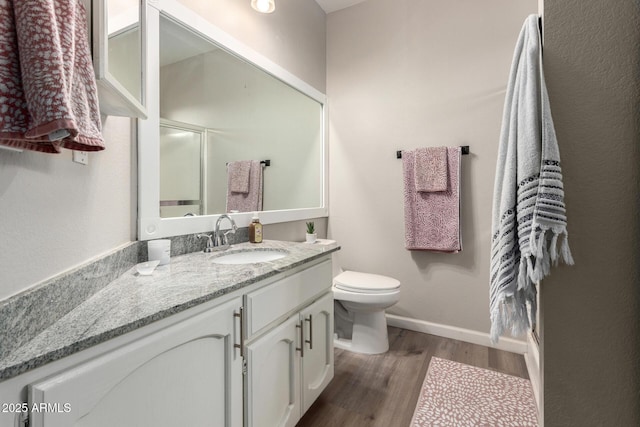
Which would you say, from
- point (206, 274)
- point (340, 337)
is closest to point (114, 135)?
point (206, 274)

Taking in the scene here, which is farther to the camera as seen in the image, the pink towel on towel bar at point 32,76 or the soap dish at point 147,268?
the soap dish at point 147,268

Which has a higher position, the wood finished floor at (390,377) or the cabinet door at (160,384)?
the cabinet door at (160,384)

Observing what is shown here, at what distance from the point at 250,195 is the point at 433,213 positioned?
1.35 meters

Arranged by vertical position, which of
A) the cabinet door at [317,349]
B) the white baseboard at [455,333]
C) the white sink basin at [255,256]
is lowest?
the white baseboard at [455,333]

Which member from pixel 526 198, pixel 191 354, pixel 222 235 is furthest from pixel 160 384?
pixel 526 198

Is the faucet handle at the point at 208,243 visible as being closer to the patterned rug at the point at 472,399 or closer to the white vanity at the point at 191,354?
the white vanity at the point at 191,354

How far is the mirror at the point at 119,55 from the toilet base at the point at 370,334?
1791mm

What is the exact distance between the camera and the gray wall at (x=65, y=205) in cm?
62

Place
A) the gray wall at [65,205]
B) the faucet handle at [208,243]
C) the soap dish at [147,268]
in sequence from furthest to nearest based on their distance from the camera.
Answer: the faucet handle at [208,243] → the soap dish at [147,268] → the gray wall at [65,205]

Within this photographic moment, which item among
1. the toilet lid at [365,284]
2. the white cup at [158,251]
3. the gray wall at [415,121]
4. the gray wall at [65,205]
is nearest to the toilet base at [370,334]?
the toilet lid at [365,284]

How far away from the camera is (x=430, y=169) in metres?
2.26

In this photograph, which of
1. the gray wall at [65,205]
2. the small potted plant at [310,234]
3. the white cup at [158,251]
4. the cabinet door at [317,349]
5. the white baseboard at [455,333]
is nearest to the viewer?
the gray wall at [65,205]

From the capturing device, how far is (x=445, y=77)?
229 cm

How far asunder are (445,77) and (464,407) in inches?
85.0
